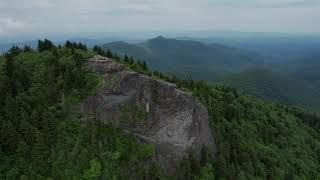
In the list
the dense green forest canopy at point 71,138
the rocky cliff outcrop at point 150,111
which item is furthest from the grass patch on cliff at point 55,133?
the rocky cliff outcrop at point 150,111

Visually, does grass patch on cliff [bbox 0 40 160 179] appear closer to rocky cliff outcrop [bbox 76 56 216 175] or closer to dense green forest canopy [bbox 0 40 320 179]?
dense green forest canopy [bbox 0 40 320 179]

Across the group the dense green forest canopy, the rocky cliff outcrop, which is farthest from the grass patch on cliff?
the rocky cliff outcrop

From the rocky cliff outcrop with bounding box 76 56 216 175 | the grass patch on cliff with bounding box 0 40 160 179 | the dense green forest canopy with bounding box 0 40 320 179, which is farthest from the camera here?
the rocky cliff outcrop with bounding box 76 56 216 175

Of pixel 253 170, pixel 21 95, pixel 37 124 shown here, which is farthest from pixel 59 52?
pixel 253 170

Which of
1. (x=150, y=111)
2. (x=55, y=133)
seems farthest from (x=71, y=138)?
(x=150, y=111)

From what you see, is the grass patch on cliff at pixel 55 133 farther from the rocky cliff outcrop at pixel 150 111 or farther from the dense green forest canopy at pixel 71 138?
the rocky cliff outcrop at pixel 150 111

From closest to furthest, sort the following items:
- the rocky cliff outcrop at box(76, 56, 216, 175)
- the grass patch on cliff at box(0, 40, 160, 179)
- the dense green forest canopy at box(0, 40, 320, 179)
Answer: the grass patch on cliff at box(0, 40, 160, 179)
the dense green forest canopy at box(0, 40, 320, 179)
the rocky cliff outcrop at box(76, 56, 216, 175)

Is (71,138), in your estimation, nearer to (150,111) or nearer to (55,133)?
(55,133)

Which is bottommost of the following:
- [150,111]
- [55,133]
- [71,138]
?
[71,138]
